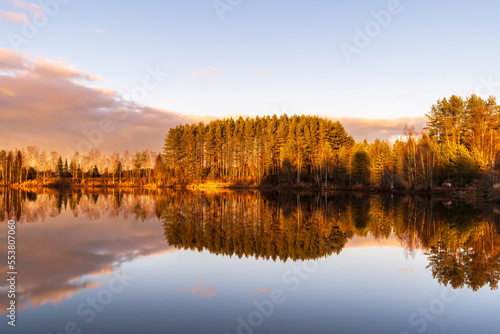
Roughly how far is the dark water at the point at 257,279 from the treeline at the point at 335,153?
30.6m

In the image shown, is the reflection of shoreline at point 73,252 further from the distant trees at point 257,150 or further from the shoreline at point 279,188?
the distant trees at point 257,150

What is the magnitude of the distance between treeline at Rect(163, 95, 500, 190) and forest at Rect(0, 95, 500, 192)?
0.16m

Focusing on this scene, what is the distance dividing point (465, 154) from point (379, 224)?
1295 inches

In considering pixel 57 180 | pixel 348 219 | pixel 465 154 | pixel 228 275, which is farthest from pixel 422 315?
pixel 57 180

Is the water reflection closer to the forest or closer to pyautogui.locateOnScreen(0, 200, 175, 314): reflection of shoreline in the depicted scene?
pyautogui.locateOnScreen(0, 200, 175, 314): reflection of shoreline

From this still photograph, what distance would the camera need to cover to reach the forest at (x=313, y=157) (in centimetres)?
5169

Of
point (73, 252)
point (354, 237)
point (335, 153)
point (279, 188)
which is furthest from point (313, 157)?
point (73, 252)

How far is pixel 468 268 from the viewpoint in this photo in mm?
11383

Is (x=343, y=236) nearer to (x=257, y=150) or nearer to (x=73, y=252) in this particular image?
(x=73, y=252)

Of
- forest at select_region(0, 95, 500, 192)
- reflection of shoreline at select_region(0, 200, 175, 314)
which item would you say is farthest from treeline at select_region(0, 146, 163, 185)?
reflection of shoreline at select_region(0, 200, 175, 314)

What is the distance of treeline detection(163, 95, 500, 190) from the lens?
169 feet

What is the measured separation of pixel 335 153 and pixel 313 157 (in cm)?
525

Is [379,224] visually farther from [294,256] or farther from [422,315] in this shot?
[422,315]

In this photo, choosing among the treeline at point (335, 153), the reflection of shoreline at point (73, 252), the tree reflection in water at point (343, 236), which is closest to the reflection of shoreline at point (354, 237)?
the tree reflection in water at point (343, 236)
